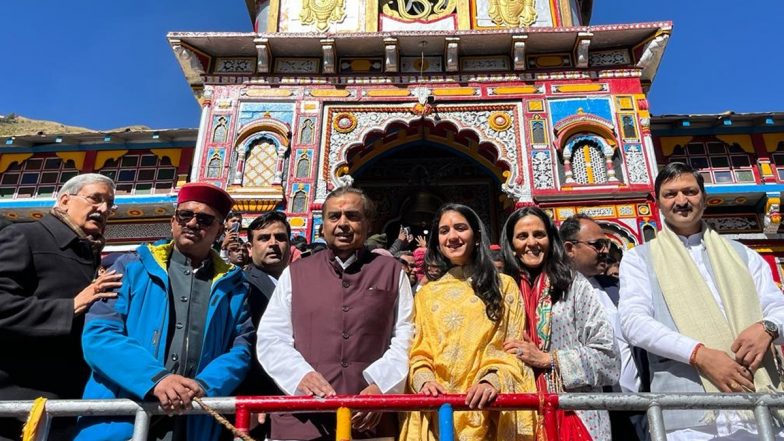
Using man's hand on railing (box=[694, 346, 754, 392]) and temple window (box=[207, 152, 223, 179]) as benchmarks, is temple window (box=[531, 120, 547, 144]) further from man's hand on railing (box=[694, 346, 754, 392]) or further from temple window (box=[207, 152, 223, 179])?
man's hand on railing (box=[694, 346, 754, 392])

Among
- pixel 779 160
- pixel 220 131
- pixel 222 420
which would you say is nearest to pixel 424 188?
pixel 220 131

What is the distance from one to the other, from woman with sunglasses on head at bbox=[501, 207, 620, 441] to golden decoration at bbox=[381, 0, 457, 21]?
308 inches

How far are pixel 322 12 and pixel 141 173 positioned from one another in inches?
178

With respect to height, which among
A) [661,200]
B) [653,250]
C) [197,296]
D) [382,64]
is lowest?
[197,296]

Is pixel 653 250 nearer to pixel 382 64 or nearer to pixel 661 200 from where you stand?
pixel 661 200

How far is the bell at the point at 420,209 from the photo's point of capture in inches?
400

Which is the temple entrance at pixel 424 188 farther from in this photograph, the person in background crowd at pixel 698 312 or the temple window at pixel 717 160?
the person in background crowd at pixel 698 312

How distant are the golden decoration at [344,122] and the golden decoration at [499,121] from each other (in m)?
2.13

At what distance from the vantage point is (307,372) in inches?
86.7

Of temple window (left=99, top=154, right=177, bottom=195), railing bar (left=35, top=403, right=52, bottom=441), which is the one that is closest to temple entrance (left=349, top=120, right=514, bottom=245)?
temple window (left=99, top=154, right=177, bottom=195)

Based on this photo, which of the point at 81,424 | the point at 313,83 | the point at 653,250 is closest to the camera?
the point at 81,424

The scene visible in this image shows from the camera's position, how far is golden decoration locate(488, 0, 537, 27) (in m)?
9.62

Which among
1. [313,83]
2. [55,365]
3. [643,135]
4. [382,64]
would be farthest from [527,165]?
[55,365]

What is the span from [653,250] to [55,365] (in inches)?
105
